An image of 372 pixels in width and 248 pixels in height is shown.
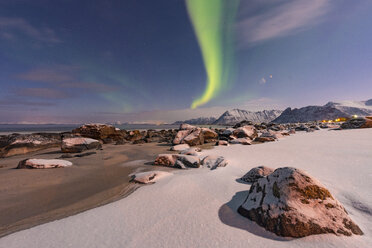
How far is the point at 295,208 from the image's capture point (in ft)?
4.92

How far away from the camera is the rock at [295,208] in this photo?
142cm

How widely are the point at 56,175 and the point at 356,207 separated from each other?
19.3 feet

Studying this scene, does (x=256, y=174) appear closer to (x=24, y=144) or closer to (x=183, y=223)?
(x=183, y=223)

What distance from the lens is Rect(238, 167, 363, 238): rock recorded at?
1416mm

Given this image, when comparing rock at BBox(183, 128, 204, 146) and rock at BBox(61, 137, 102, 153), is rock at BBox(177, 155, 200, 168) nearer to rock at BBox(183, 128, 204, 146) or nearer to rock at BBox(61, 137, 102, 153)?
rock at BBox(183, 128, 204, 146)

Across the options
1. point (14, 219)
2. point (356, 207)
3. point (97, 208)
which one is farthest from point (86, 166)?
point (356, 207)

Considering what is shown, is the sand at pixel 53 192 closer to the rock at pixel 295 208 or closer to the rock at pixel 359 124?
the rock at pixel 295 208

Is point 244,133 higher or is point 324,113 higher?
point 324,113

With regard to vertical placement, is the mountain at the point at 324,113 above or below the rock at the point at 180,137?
above

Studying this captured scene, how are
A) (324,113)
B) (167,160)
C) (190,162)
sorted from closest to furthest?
(190,162) < (167,160) < (324,113)

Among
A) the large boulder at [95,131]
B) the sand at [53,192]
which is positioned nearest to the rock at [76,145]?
the sand at [53,192]

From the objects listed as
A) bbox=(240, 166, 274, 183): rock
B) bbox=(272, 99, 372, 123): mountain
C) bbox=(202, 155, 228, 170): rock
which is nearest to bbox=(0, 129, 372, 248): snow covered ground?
bbox=(240, 166, 274, 183): rock

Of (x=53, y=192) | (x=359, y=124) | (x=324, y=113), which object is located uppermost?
(x=324, y=113)

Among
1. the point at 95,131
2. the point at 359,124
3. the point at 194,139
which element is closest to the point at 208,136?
the point at 194,139
